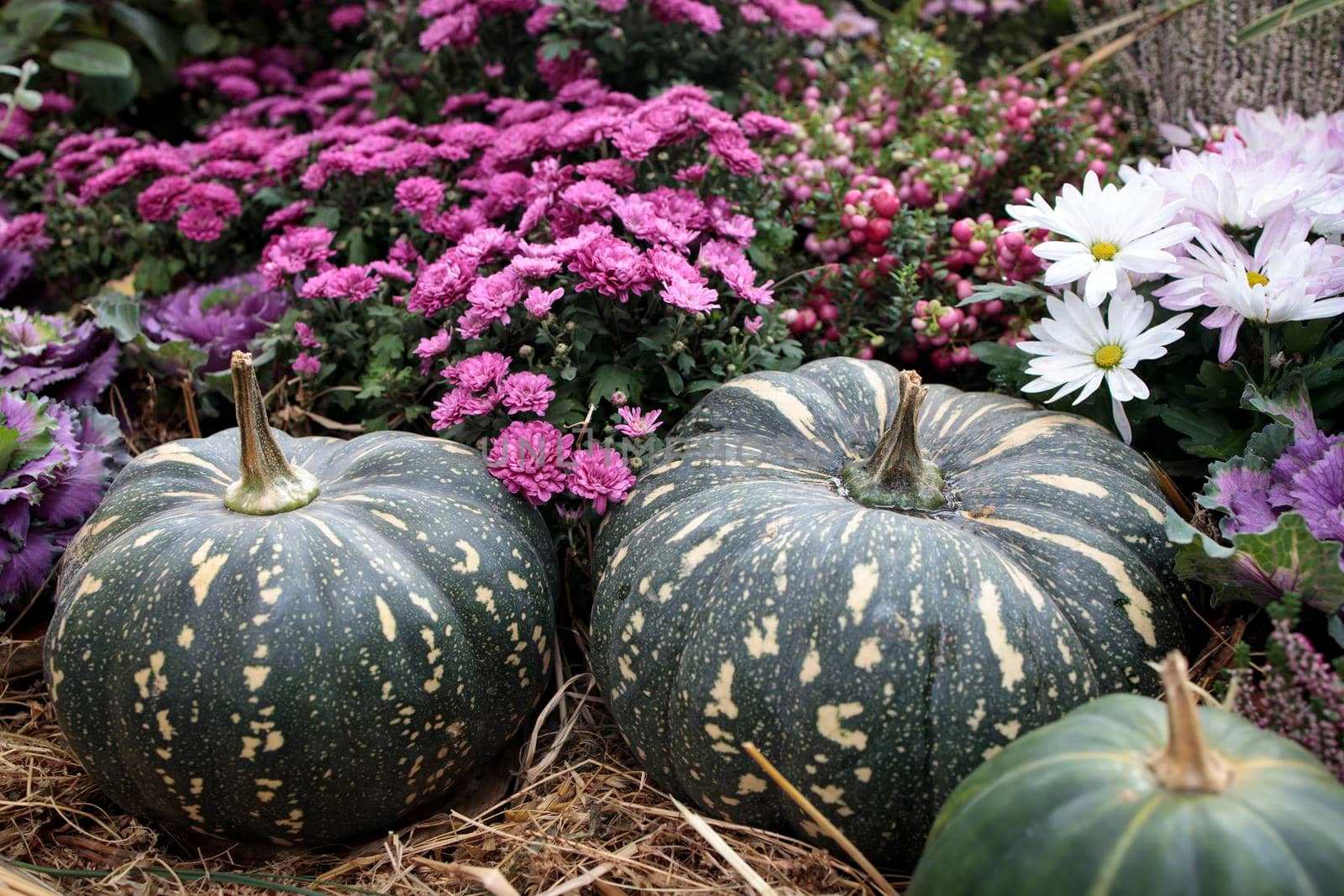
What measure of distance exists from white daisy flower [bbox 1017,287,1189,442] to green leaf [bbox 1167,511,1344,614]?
320 mm

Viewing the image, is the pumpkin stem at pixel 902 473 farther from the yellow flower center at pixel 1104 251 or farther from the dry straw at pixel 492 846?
the dry straw at pixel 492 846

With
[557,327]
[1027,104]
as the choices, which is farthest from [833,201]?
[557,327]

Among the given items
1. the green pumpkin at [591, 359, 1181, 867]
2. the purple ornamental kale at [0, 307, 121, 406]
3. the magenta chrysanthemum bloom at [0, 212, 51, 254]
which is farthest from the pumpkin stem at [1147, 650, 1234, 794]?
the magenta chrysanthemum bloom at [0, 212, 51, 254]

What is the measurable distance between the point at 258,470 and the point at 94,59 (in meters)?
2.46

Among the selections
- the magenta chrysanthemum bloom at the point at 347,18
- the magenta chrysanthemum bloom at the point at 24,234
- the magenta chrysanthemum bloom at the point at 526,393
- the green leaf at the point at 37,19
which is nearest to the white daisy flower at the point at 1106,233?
the magenta chrysanthemum bloom at the point at 526,393

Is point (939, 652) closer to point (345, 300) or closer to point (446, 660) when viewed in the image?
point (446, 660)

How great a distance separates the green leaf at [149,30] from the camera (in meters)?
3.65

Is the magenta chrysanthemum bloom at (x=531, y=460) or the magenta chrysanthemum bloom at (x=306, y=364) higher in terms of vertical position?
the magenta chrysanthemum bloom at (x=306, y=364)

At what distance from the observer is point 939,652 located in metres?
1.41

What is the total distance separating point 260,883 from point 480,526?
2.16ft

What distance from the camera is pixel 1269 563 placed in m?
1.42

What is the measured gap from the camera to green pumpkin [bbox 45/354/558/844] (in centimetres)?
152

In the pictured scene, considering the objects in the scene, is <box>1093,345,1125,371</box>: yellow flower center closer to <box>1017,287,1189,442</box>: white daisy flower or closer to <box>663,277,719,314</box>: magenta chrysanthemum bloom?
<box>1017,287,1189,442</box>: white daisy flower

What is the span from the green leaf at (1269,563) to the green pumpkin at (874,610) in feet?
0.32
